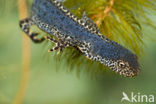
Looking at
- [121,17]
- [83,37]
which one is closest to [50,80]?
[83,37]

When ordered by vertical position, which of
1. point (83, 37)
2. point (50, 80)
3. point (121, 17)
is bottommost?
point (50, 80)

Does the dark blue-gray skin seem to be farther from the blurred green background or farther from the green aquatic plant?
the blurred green background

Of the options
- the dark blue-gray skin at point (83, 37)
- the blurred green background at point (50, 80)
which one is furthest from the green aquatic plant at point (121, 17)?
the blurred green background at point (50, 80)

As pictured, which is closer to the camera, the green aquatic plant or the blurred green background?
the green aquatic plant

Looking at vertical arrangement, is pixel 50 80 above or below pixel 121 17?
below

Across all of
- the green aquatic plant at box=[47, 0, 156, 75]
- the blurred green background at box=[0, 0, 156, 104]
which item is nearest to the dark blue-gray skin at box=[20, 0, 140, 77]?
the green aquatic plant at box=[47, 0, 156, 75]

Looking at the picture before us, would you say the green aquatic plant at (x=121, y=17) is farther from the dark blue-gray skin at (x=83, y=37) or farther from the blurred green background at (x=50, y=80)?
the blurred green background at (x=50, y=80)

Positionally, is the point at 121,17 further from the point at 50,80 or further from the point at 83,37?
the point at 50,80
